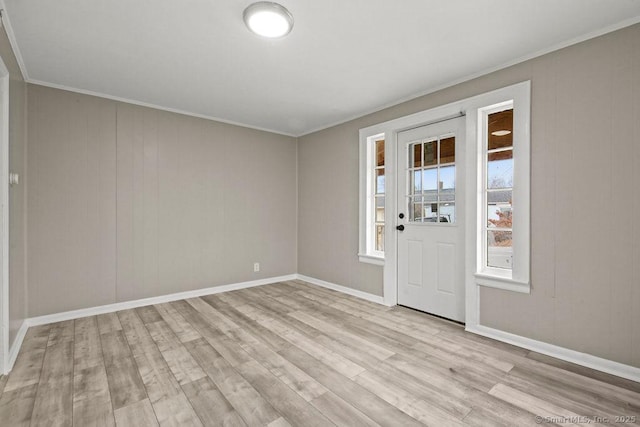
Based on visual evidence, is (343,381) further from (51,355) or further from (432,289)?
(51,355)

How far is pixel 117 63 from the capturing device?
276 centimetres

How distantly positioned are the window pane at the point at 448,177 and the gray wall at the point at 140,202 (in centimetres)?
263

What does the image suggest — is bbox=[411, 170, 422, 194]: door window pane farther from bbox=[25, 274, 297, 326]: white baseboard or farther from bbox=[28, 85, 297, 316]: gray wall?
bbox=[25, 274, 297, 326]: white baseboard

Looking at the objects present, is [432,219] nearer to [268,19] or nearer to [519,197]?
[519,197]

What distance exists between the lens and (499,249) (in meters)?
2.88

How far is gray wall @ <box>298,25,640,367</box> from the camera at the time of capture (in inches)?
84.3

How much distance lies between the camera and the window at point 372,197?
409 cm

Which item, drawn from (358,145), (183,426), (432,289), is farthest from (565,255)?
(183,426)

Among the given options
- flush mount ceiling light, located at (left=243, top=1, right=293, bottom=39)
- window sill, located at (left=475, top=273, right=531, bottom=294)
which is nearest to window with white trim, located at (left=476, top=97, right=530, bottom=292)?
window sill, located at (left=475, top=273, right=531, bottom=294)

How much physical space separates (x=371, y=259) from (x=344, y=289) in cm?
68

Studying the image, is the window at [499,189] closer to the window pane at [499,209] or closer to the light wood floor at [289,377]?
the window pane at [499,209]

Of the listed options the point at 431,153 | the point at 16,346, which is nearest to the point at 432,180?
the point at 431,153

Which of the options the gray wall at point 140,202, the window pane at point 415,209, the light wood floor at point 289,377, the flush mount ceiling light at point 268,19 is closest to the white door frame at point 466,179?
the window pane at point 415,209

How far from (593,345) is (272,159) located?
14.1 ft
